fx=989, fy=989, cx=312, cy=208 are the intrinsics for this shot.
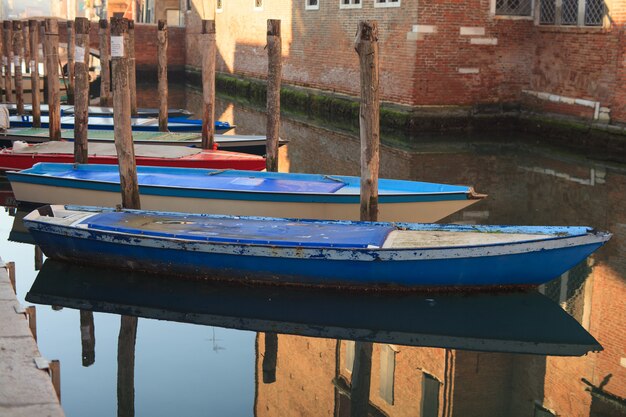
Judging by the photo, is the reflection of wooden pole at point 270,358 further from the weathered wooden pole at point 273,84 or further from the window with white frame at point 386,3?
the window with white frame at point 386,3

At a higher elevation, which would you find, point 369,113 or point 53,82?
point 369,113

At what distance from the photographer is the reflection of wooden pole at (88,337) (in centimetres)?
674

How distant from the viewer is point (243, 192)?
9516 mm

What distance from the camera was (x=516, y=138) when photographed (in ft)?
56.5

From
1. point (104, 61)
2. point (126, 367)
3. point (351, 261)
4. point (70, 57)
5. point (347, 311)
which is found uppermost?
point (104, 61)

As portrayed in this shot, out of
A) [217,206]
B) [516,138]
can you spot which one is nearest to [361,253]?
[217,206]

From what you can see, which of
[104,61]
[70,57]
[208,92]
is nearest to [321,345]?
[208,92]

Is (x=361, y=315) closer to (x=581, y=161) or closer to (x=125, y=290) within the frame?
(x=125, y=290)

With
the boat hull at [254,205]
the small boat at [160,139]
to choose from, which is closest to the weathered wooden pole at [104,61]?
the small boat at [160,139]

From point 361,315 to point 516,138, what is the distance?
10.5 m

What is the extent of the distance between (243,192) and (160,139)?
13.8 ft

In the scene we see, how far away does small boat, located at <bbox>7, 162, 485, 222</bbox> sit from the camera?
30.5ft

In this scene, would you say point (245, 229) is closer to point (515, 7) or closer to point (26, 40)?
point (515, 7)

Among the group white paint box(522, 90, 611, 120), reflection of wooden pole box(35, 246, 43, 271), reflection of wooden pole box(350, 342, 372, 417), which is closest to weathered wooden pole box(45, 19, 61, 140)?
reflection of wooden pole box(35, 246, 43, 271)
